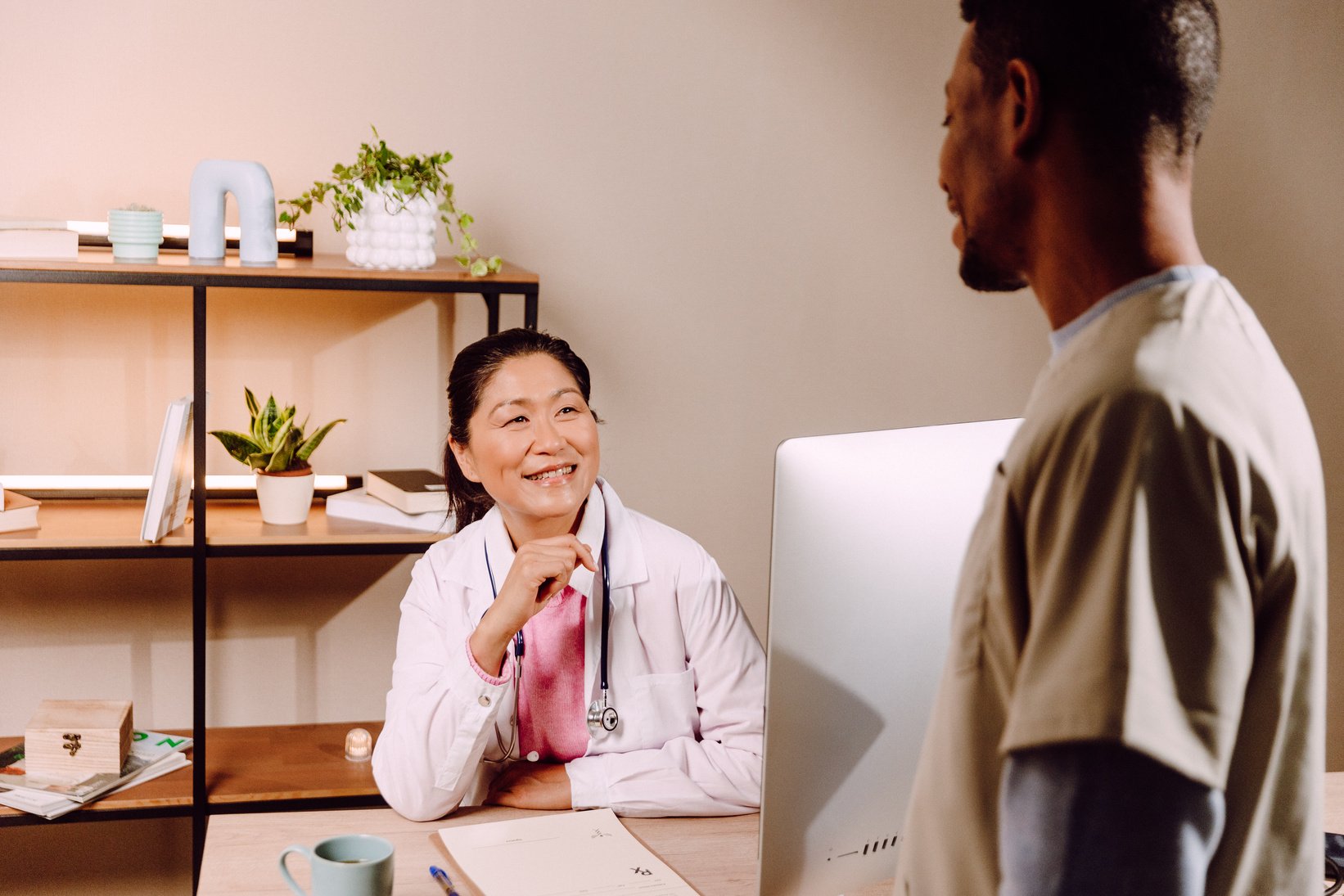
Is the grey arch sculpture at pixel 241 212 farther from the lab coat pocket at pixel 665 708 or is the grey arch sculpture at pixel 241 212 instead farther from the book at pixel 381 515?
the lab coat pocket at pixel 665 708

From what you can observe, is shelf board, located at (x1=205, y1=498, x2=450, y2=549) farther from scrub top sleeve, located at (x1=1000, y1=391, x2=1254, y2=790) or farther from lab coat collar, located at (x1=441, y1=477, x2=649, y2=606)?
scrub top sleeve, located at (x1=1000, y1=391, x2=1254, y2=790)

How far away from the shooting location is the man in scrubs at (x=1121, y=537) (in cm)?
65

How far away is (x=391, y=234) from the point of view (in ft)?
7.54

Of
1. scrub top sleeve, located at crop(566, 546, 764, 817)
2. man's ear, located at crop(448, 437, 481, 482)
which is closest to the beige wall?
man's ear, located at crop(448, 437, 481, 482)

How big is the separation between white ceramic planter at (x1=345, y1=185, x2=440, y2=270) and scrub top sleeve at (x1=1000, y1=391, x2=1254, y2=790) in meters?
1.83

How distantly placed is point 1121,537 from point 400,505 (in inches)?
77.1

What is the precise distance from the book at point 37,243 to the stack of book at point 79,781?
97 cm

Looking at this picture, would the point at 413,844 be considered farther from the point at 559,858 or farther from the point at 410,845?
the point at 559,858

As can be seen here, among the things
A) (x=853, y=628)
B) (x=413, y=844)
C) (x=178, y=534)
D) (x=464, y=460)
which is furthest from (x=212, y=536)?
(x=853, y=628)

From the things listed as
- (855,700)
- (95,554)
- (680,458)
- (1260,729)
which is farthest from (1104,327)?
(680,458)

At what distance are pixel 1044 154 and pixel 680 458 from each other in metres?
2.17

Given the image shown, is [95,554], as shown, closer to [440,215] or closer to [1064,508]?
[440,215]

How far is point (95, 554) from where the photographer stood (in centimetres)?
223

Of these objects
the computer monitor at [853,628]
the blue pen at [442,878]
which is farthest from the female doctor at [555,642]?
the computer monitor at [853,628]
